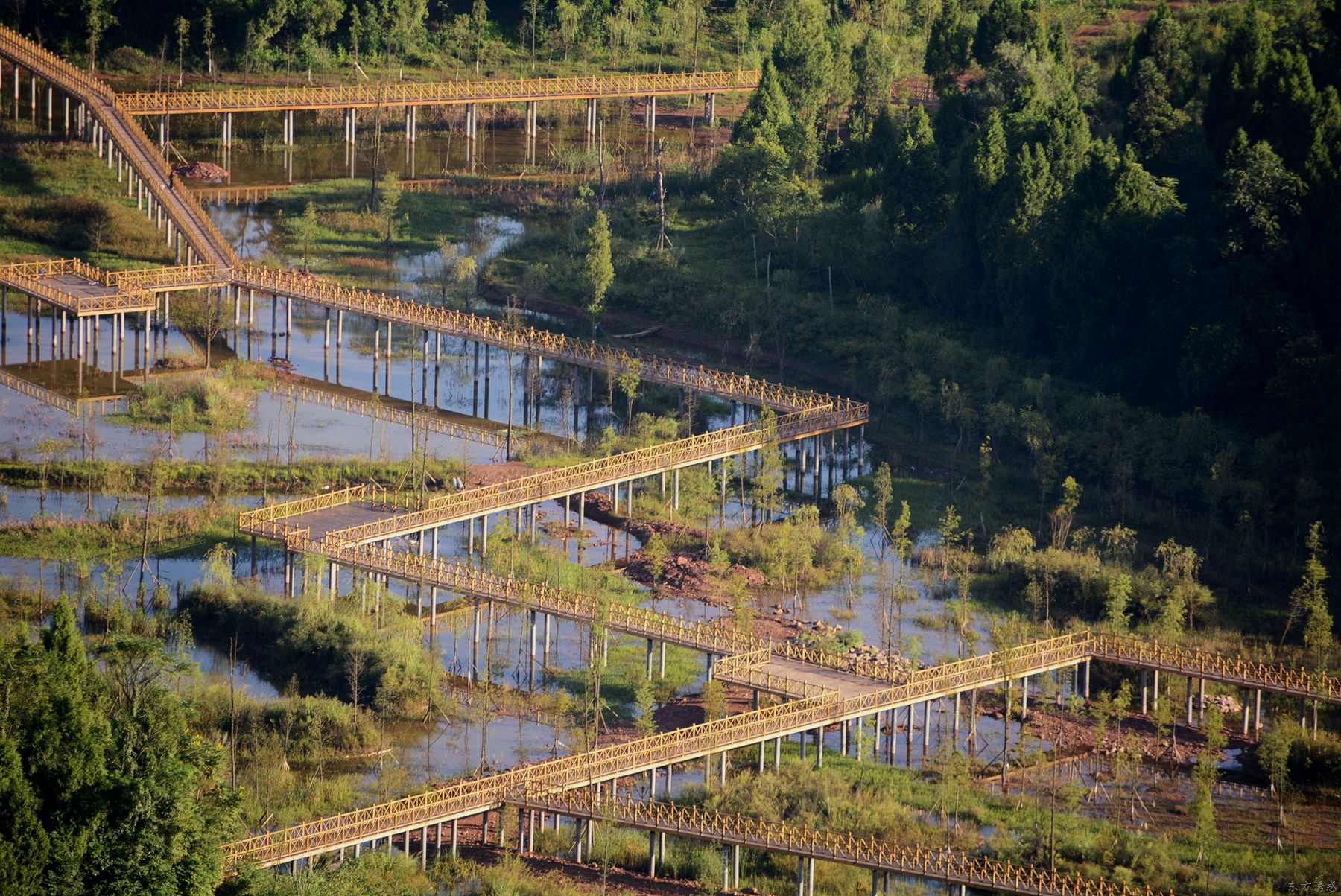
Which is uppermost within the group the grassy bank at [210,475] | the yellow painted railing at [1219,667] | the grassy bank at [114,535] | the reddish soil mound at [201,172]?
the reddish soil mound at [201,172]

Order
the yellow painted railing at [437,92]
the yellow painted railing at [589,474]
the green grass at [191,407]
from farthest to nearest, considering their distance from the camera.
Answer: the yellow painted railing at [437,92] → the green grass at [191,407] → the yellow painted railing at [589,474]

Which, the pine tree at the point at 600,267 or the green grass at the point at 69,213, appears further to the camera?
the green grass at the point at 69,213

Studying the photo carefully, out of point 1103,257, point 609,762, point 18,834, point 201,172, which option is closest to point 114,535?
point 609,762

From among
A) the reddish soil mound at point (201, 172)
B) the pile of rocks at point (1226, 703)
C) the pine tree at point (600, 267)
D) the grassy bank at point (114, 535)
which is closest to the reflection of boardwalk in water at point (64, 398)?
the grassy bank at point (114, 535)

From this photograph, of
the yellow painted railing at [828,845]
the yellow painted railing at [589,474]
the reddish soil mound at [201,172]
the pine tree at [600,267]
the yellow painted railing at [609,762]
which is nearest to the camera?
the yellow painted railing at [609,762]

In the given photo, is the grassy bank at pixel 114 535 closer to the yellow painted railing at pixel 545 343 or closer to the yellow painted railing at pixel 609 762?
the yellow painted railing at pixel 545 343

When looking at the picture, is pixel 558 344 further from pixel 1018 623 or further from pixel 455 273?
pixel 1018 623

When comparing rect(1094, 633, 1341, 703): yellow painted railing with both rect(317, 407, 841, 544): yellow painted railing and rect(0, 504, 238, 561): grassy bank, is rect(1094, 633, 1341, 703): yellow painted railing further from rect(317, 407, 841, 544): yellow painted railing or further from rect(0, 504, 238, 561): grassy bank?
rect(0, 504, 238, 561): grassy bank

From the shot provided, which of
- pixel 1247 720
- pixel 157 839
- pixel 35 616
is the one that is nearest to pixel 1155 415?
pixel 1247 720

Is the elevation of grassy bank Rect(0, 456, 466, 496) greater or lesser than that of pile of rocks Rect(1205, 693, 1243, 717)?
greater

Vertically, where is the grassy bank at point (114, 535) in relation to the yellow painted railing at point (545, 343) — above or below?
below

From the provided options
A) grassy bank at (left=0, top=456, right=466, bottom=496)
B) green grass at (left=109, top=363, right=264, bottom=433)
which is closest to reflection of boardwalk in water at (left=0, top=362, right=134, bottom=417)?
green grass at (left=109, top=363, right=264, bottom=433)
